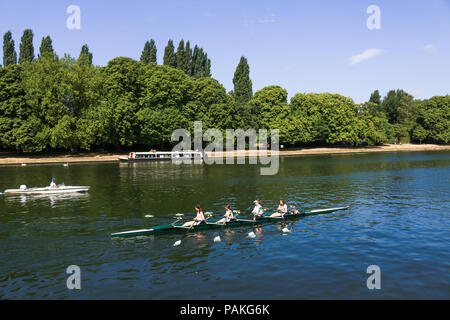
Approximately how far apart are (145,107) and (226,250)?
92671 mm

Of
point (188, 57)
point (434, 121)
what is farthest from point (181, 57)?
point (434, 121)

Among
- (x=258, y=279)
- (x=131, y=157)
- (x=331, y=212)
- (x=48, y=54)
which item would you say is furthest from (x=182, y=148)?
(x=258, y=279)

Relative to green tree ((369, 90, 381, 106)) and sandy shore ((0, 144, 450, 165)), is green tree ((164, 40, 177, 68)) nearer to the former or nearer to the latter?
sandy shore ((0, 144, 450, 165))

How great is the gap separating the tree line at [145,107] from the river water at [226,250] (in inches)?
2267

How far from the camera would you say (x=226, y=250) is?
82.4 feet

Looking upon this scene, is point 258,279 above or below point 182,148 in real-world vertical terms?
below

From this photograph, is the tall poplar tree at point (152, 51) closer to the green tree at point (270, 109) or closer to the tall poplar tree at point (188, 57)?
the tall poplar tree at point (188, 57)

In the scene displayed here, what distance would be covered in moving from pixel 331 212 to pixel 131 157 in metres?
74.5

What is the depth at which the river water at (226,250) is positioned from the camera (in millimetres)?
18969

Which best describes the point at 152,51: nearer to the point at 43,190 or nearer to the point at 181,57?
the point at 181,57
